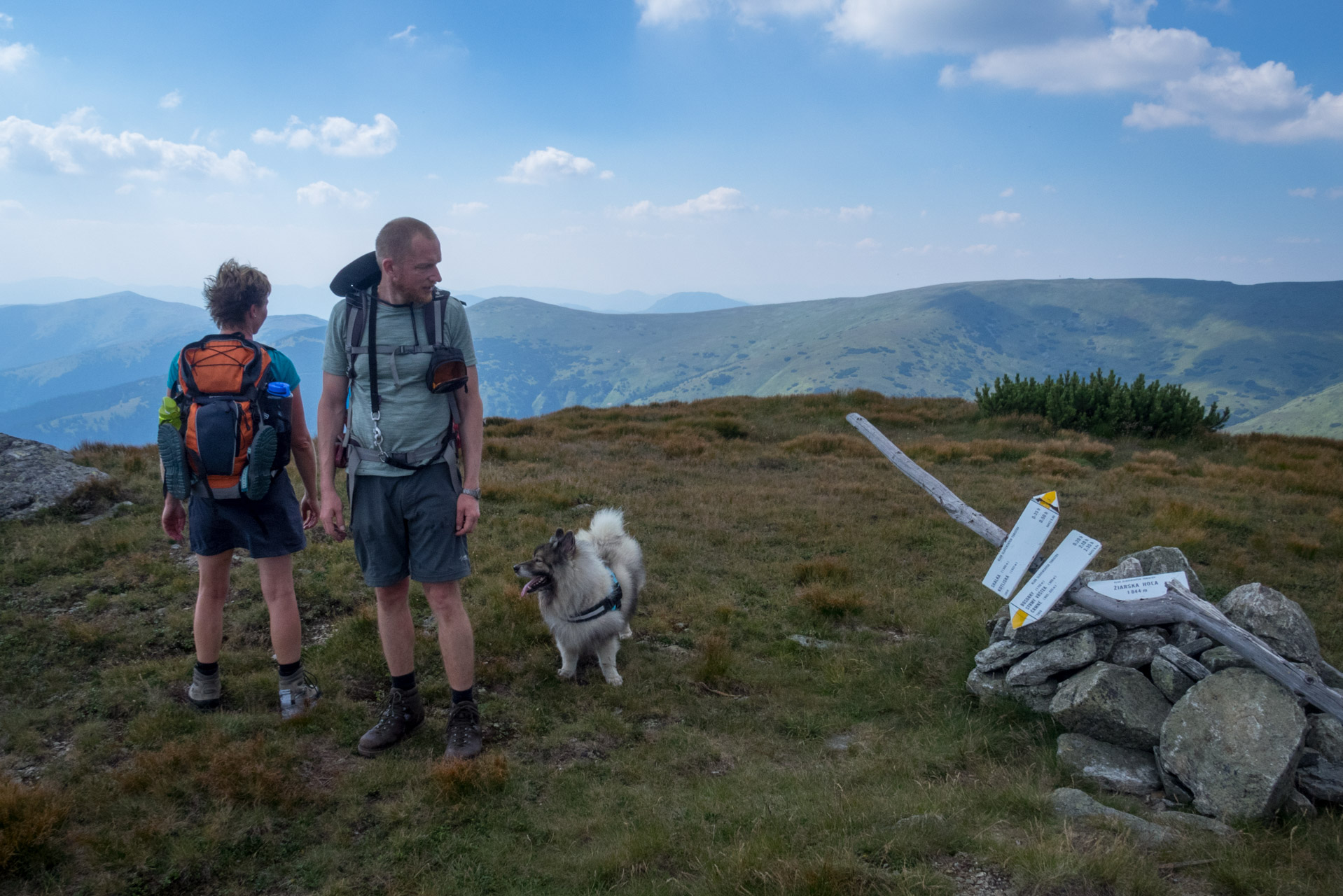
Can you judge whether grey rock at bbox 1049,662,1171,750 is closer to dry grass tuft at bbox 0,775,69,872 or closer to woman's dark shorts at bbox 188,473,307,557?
woman's dark shorts at bbox 188,473,307,557

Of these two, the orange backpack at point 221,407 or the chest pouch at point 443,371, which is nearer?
the chest pouch at point 443,371

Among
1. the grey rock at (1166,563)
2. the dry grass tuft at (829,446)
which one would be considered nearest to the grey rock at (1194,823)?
the grey rock at (1166,563)

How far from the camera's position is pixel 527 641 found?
19.7ft

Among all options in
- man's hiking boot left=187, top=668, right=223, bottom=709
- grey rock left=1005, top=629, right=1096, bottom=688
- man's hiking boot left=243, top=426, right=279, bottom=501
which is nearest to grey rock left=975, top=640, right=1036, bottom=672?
grey rock left=1005, top=629, right=1096, bottom=688

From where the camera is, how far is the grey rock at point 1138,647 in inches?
186

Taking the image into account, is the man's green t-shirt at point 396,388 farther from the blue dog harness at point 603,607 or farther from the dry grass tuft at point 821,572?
the dry grass tuft at point 821,572

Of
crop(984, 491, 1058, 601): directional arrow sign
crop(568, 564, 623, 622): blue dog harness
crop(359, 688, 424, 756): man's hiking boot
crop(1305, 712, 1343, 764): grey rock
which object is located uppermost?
crop(984, 491, 1058, 601): directional arrow sign

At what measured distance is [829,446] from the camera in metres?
16.0

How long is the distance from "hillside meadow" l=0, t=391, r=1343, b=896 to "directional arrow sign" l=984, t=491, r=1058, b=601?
1.06 metres

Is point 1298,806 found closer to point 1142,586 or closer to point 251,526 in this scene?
point 1142,586

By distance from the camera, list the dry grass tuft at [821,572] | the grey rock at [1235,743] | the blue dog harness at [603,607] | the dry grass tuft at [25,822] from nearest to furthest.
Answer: the dry grass tuft at [25,822]
the grey rock at [1235,743]
the blue dog harness at [603,607]
the dry grass tuft at [821,572]

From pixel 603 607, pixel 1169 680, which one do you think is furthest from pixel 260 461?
pixel 1169 680

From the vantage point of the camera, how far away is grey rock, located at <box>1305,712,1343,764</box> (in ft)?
12.7

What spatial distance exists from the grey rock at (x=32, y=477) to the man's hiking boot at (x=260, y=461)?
22.6 feet
